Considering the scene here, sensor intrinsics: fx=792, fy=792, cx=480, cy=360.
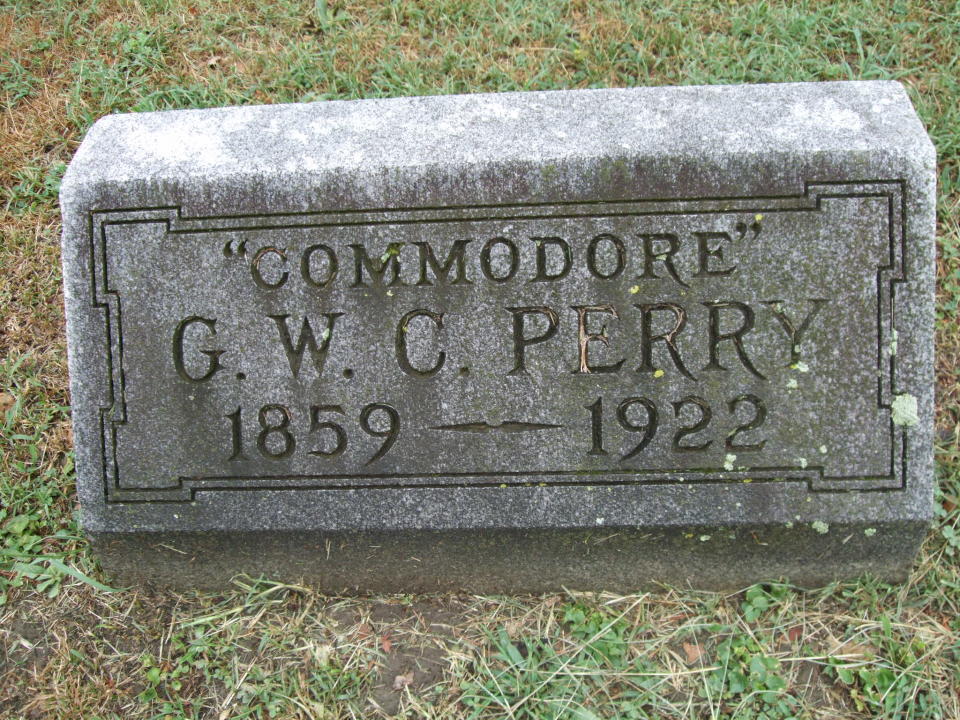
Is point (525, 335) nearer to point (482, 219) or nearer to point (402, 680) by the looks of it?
point (482, 219)

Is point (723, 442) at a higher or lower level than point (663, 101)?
lower

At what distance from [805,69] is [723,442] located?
169 centimetres

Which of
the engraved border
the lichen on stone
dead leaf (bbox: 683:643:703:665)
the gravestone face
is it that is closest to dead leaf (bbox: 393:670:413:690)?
the gravestone face

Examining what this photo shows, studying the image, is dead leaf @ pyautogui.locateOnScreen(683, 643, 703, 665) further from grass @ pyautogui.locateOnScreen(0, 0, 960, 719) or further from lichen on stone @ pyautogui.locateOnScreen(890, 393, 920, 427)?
lichen on stone @ pyautogui.locateOnScreen(890, 393, 920, 427)

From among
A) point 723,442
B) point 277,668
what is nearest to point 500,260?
point 723,442

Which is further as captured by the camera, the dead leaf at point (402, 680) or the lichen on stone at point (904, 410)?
the dead leaf at point (402, 680)

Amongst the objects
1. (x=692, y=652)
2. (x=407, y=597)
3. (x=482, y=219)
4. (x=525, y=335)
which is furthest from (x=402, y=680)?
(x=482, y=219)

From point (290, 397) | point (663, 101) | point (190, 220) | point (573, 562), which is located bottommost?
point (573, 562)

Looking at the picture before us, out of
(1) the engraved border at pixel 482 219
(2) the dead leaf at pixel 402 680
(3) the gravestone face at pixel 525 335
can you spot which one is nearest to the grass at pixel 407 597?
(2) the dead leaf at pixel 402 680

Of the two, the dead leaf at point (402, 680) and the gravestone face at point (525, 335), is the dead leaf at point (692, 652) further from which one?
the dead leaf at point (402, 680)

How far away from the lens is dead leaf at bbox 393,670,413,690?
2.59m

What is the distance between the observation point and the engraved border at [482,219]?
2400mm

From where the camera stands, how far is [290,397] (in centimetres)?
255

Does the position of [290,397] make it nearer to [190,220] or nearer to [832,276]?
[190,220]
